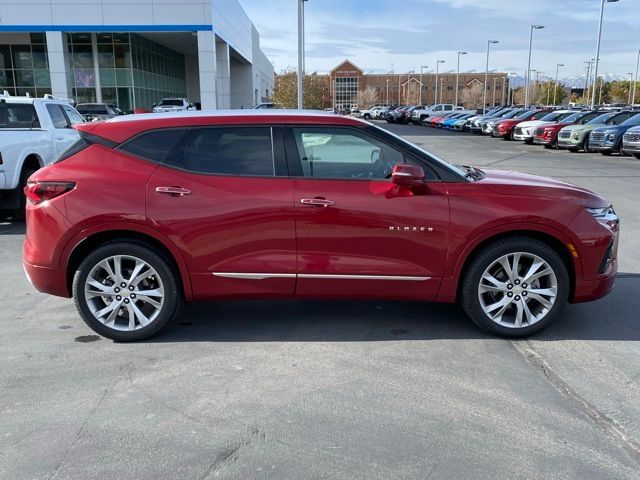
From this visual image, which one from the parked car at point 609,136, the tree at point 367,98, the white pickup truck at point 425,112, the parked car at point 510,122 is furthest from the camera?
the tree at point 367,98

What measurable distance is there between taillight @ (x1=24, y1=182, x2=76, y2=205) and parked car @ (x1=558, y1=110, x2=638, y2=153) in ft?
78.7

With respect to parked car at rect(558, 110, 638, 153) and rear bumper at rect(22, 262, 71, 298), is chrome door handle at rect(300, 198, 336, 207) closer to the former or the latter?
rear bumper at rect(22, 262, 71, 298)

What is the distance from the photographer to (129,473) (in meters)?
3.02

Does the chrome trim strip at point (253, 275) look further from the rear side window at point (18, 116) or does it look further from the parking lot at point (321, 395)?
the rear side window at point (18, 116)

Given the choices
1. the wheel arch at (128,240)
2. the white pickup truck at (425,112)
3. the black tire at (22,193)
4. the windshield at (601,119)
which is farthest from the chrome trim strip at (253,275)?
the white pickup truck at (425,112)

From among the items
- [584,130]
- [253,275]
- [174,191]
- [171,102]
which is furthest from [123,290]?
[171,102]

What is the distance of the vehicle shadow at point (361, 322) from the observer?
16.0 ft

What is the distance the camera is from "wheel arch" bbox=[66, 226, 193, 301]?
4.61 meters

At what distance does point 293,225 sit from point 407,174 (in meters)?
0.96

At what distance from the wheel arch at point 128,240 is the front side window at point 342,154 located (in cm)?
125

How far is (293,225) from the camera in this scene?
4559 millimetres

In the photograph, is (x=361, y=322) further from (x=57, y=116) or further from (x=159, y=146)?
(x=57, y=116)

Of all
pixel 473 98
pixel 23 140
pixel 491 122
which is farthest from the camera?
pixel 473 98

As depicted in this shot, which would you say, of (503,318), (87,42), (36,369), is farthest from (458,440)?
(87,42)
